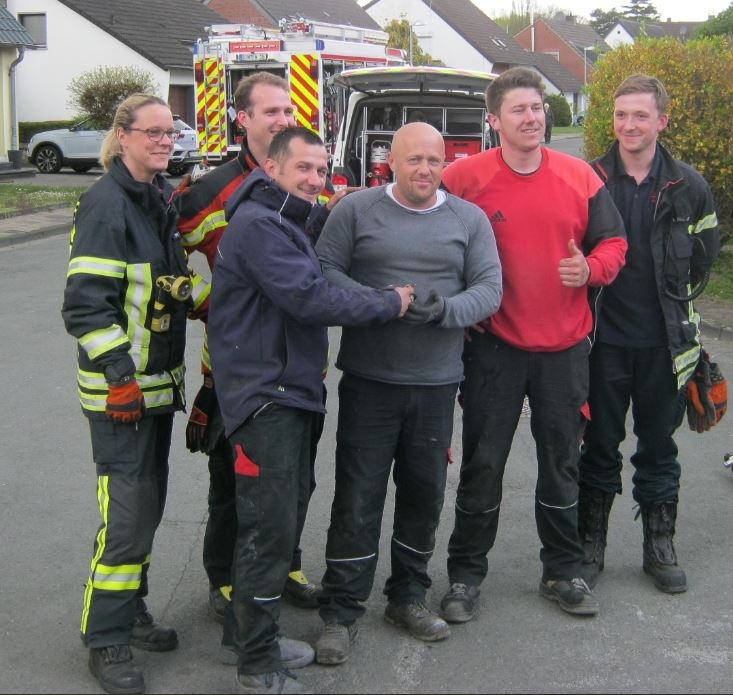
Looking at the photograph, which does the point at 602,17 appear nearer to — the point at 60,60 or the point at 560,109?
the point at 560,109

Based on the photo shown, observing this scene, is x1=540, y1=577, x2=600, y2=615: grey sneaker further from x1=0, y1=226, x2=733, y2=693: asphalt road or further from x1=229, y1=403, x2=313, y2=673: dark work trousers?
x1=229, y1=403, x2=313, y2=673: dark work trousers

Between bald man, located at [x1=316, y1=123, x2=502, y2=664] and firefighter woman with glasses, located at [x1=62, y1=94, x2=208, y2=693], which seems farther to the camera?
bald man, located at [x1=316, y1=123, x2=502, y2=664]

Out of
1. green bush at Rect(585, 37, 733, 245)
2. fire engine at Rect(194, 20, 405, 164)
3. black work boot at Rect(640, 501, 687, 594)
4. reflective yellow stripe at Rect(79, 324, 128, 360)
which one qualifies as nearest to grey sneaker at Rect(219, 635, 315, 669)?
reflective yellow stripe at Rect(79, 324, 128, 360)

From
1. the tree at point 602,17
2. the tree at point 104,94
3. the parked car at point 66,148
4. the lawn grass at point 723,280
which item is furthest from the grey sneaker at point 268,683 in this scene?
the tree at point 602,17

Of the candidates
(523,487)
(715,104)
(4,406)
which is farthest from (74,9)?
(523,487)

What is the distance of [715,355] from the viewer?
9359mm

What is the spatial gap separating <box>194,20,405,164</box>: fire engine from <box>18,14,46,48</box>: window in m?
21.1

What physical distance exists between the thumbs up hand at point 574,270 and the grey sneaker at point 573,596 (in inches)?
50.9

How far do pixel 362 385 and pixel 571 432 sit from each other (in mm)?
949

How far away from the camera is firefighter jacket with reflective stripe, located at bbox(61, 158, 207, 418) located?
3.72 m

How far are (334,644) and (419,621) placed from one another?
386mm

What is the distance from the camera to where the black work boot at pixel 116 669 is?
376 centimetres

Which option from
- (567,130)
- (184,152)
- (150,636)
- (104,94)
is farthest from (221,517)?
(567,130)

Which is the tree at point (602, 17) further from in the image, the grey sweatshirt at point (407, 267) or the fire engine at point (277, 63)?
the grey sweatshirt at point (407, 267)
